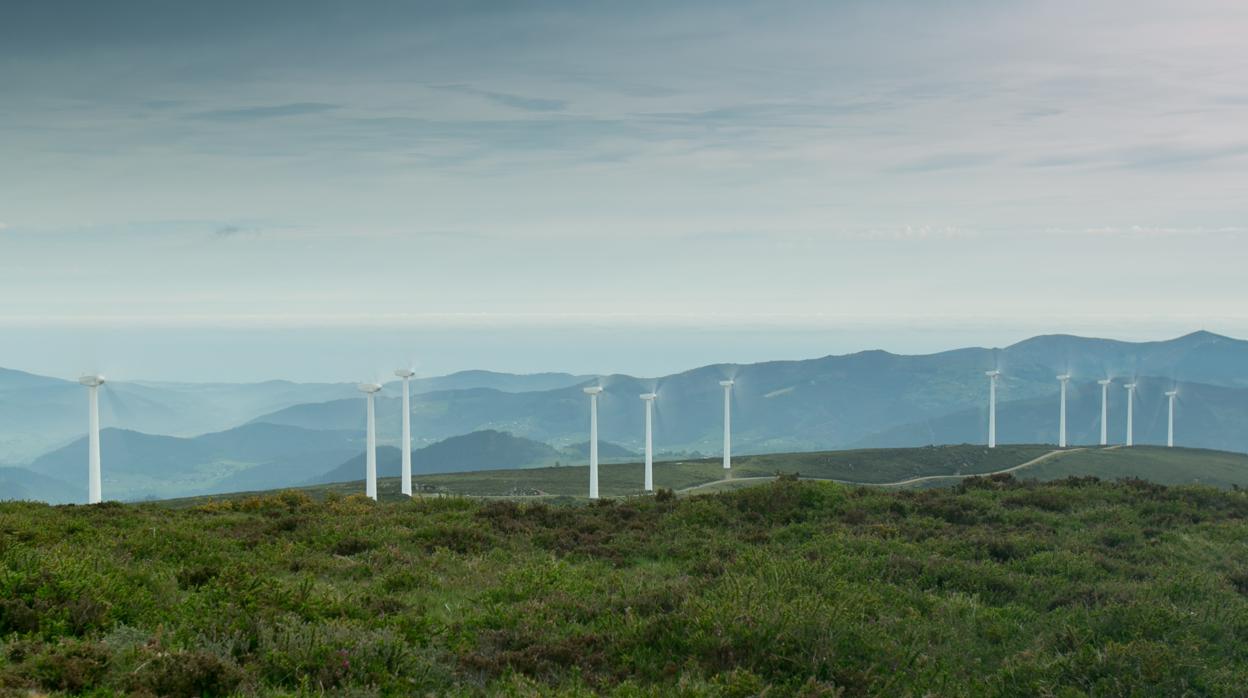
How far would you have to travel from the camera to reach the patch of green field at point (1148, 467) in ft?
429

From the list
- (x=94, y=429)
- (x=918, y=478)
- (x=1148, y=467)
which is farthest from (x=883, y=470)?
(x=94, y=429)

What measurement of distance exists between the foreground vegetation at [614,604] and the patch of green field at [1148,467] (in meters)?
105

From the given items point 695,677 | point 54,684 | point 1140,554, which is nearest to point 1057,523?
point 1140,554

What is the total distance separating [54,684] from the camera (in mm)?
13391

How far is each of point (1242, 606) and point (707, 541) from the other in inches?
513

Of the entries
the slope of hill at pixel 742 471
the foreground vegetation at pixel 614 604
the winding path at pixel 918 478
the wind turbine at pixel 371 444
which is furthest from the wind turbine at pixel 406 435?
the foreground vegetation at pixel 614 604

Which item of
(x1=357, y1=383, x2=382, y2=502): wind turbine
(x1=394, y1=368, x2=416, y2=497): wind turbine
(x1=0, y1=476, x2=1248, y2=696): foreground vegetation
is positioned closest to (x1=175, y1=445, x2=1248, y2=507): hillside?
(x1=394, y1=368, x2=416, y2=497): wind turbine

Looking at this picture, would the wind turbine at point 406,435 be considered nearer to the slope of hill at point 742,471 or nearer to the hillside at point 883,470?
the slope of hill at point 742,471

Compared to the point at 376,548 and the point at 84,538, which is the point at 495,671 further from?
the point at 84,538

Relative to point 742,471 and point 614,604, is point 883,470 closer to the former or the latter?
point 742,471

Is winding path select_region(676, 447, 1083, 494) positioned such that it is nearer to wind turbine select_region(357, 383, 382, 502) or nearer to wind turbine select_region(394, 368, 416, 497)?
wind turbine select_region(394, 368, 416, 497)

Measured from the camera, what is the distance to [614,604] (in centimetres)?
2011

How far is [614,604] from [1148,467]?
459ft

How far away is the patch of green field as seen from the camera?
13088 cm
